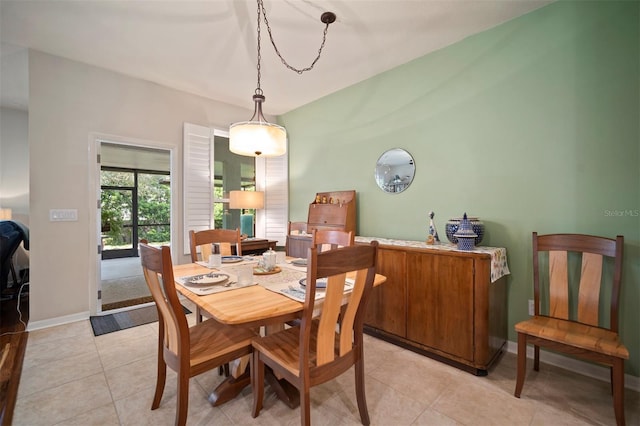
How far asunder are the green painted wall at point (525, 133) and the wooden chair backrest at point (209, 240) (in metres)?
1.58

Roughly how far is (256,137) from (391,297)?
1.77m

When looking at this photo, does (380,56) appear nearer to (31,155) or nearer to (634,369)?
(634,369)

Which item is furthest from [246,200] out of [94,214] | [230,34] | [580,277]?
[580,277]

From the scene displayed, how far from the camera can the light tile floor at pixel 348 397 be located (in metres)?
1.61

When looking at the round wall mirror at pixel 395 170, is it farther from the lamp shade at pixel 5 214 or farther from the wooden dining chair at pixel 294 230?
the lamp shade at pixel 5 214

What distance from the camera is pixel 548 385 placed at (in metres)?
1.92

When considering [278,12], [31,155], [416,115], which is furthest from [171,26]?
[416,115]

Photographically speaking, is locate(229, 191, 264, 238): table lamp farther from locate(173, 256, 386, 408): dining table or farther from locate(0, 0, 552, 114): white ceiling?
locate(173, 256, 386, 408): dining table

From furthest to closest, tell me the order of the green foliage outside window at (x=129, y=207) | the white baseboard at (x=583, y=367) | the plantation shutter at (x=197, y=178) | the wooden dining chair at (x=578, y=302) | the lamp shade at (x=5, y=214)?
the green foliage outside window at (x=129, y=207) < the lamp shade at (x=5, y=214) < the plantation shutter at (x=197, y=178) < the white baseboard at (x=583, y=367) < the wooden dining chair at (x=578, y=302)

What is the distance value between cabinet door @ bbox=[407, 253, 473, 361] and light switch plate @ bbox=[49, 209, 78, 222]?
11.3ft

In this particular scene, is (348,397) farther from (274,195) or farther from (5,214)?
(5,214)

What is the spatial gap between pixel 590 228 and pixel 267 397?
2510mm

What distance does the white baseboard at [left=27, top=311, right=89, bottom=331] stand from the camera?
2787 millimetres

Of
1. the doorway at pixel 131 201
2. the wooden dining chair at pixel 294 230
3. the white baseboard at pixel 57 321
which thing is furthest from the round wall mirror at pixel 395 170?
the doorway at pixel 131 201
